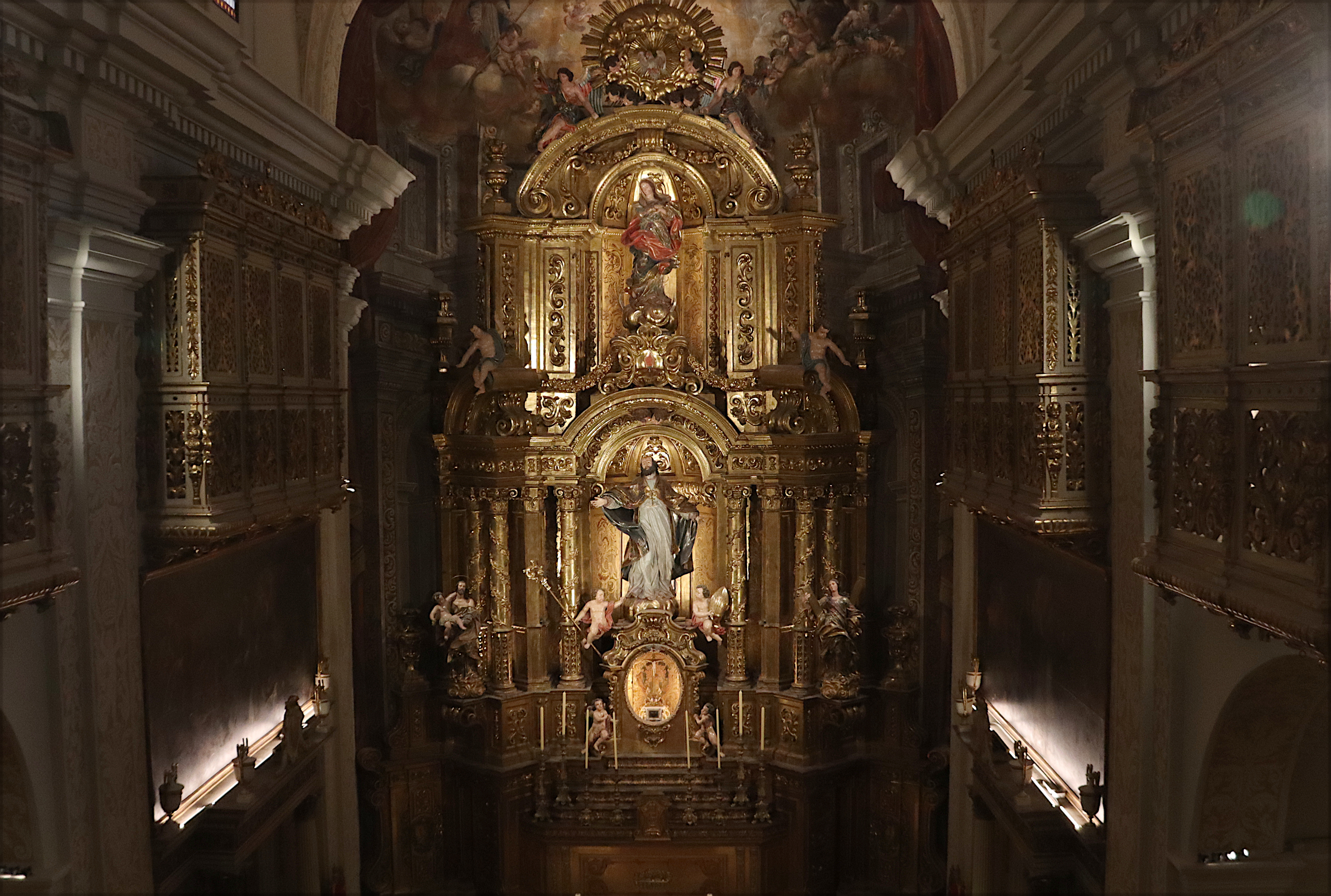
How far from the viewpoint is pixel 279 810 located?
967 cm

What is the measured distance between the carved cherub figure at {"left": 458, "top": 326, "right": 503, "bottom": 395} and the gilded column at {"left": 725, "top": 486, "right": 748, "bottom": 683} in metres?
3.58

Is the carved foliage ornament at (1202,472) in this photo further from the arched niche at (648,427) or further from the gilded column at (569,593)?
the gilded column at (569,593)

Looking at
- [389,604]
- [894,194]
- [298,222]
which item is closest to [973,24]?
[894,194]

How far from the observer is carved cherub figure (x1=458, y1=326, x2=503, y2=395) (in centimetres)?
1448

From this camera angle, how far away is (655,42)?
14867 millimetres

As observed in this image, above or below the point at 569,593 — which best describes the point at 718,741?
below

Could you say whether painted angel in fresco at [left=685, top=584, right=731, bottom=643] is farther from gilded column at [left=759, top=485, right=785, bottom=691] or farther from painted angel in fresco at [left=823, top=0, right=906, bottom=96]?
painted angel in fresco at [left=823, top=0, right=906, bottom=96]

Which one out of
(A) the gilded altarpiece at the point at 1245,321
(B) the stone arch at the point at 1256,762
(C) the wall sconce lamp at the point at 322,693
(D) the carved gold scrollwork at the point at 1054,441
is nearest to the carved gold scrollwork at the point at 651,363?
(C) the wall sconce lamp at the point at 322,693

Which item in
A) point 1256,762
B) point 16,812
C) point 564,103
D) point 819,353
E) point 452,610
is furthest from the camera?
point 564,103

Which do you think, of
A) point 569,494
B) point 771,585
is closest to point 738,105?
point 569,494

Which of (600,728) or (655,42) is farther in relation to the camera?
(655,42)

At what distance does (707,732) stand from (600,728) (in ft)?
4.75

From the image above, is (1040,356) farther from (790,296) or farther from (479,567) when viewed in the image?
(479,567)

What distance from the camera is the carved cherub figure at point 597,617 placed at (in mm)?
14859
